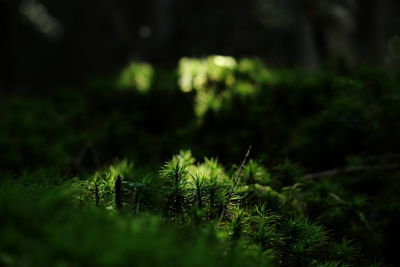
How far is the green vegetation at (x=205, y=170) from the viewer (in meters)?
0.95

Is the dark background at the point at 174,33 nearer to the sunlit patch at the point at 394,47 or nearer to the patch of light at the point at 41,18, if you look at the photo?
the patch of light at the point at 41,18

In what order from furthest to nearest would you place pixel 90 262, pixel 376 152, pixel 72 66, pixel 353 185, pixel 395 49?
pixel 72 66 < pixel 395 49 < pixel 376 152 < pixel 353 185 < pixel 90 262

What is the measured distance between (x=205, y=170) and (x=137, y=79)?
217cm

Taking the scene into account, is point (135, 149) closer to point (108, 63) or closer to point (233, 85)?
point (233, 85)

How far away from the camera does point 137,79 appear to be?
3.64 metres

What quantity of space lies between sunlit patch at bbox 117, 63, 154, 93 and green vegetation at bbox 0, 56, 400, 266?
19 millimetres

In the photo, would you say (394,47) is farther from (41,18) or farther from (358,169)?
(41,18)

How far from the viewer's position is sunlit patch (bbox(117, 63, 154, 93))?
351 centimetres

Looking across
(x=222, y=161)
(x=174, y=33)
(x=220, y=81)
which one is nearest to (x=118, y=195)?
(x=222, y=161)

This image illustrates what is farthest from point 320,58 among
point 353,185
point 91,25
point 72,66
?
point 72,66

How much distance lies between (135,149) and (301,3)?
2772mm

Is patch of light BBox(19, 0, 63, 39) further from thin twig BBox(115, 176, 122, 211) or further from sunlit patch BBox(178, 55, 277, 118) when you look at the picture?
thin twig BBox(115, 176, 122, 211)

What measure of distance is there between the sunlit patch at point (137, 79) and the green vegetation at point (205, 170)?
0.06ft

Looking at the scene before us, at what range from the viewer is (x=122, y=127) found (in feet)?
10.6
